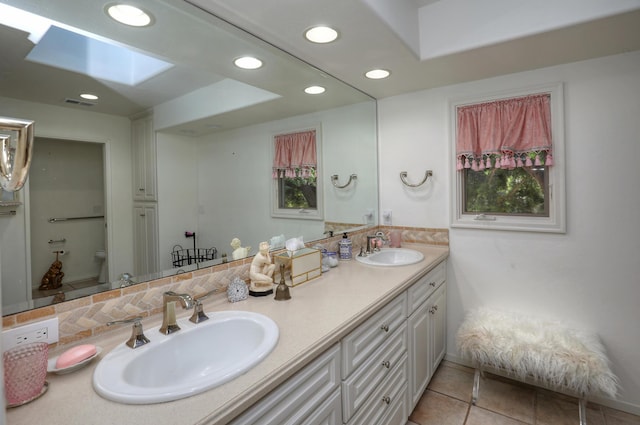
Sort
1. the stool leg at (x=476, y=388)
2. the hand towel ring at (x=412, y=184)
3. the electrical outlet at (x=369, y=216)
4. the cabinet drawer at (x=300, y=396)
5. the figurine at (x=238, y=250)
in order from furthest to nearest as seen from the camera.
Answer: the electrical outlet at (x=369, y=216) → the hand towel ring at (x=412, y=184) → the stool leg at (x=476, y=388) → the figurine at (x=238, y=250) → the cabinet drawer at (x=300, y=396)

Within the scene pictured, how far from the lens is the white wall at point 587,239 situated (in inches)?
72.9

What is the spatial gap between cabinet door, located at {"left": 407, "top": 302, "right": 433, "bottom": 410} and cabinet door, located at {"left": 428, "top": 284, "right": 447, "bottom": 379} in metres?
0.06

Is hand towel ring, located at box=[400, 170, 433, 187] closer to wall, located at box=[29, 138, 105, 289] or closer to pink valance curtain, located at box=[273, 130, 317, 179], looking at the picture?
pink valance curtain, located at box=[273, 130, 317, 179]

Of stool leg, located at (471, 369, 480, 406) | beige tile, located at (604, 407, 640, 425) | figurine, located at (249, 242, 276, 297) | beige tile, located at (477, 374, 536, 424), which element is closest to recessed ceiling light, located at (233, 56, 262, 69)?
figurine, located at (249, 242, 276, 297)

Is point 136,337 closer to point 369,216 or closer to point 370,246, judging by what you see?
point 370,246

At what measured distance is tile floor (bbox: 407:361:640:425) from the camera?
6.02 ft

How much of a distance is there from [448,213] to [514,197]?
0.45 m

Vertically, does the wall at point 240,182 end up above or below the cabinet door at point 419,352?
above

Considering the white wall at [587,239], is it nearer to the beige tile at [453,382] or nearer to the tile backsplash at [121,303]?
the beige tile at [453,382]

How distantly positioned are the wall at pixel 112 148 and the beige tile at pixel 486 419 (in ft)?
6.74

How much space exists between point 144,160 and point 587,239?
Result: 255cm

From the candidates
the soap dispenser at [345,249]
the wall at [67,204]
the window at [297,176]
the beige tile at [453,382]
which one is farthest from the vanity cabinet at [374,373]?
the window at [297,176]

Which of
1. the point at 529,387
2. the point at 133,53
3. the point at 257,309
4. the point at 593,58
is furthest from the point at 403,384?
the point at 593,58

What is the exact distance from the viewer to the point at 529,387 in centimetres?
214
